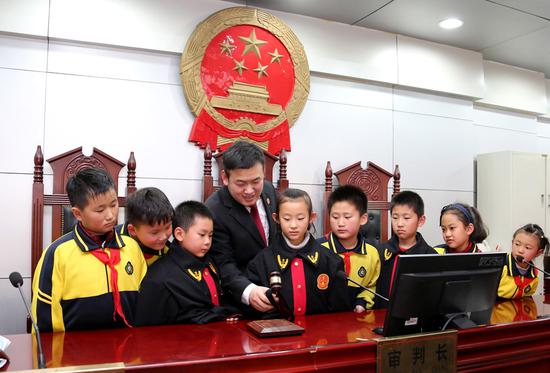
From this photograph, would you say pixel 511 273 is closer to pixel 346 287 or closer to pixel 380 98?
pixel 346 287

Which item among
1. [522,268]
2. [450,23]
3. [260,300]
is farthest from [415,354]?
[450,23]

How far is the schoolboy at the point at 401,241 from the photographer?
2.26m

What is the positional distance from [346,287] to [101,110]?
216cm

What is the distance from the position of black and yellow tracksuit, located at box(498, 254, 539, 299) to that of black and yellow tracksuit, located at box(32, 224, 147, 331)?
1755mm

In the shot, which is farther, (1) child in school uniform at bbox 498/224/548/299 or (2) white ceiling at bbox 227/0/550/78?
(2) white ceiling at bbox 227/0/550/78

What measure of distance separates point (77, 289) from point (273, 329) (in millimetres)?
769

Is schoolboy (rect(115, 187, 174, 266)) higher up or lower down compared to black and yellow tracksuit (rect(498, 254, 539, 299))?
higher up

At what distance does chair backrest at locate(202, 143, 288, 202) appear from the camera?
3324 millimetres

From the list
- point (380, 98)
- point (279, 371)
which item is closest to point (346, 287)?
point (279, 371)

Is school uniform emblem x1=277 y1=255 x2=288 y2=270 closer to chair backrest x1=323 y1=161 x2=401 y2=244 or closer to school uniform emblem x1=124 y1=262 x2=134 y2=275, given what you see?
school uniform emblem x1=124 y1=262 x2=134 y2=275

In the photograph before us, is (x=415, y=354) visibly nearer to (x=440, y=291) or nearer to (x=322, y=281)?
(x=440, y=291)

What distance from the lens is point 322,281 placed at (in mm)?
1910

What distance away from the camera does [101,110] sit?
3166 mm

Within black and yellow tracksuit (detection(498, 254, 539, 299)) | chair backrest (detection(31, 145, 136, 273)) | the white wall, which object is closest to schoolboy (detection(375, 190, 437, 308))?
black and yellow tracksuit (detection(498, 254, 539, 299))
